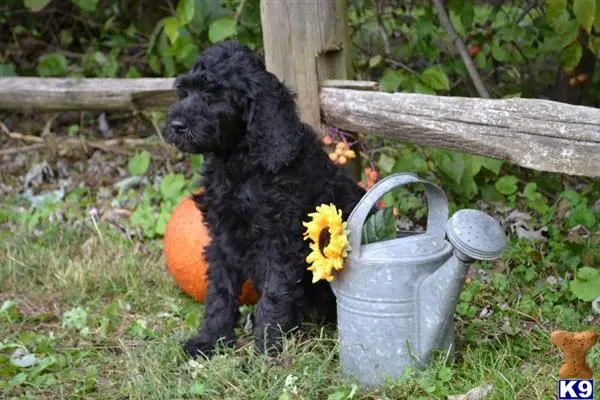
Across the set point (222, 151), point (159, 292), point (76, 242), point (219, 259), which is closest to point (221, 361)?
point (219, 259)

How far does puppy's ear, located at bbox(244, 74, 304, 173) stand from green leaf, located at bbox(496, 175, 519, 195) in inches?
71.5

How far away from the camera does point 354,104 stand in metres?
4.41

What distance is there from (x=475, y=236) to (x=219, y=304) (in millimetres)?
1274

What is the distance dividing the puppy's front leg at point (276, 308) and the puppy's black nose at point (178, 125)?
2.23ft

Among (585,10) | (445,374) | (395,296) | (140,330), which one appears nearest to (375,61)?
(585,10)

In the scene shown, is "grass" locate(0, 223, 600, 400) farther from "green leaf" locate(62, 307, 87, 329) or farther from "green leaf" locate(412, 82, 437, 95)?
"green leaf" locate(412, 82, 437, 95)

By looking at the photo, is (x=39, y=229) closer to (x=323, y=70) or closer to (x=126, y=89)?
(x=126, y=89)

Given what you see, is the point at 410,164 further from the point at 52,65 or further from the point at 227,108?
the point at 52,65

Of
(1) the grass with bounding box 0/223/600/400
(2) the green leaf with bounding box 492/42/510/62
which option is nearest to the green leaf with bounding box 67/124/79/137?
(1) the grass with bounding box 0/223/600/400

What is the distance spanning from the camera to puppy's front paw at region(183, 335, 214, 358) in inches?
146

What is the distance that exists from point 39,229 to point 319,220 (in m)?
2.85

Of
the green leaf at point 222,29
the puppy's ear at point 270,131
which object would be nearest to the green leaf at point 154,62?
the green leaf at point 222,29

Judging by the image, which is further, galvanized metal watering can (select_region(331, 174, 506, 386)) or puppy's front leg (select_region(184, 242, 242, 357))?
puppy's front leg (select_region(184, 242, 242, 357))

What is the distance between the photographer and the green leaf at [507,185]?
4.95 meters
